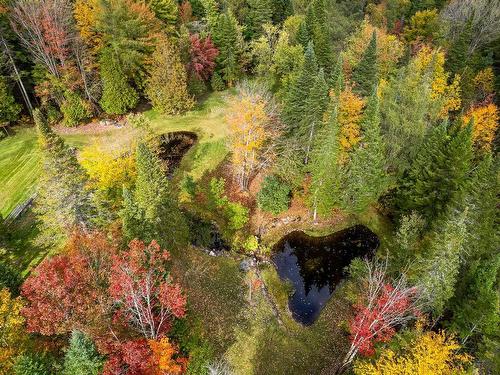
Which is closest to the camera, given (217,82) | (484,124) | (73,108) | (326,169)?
(326,169)

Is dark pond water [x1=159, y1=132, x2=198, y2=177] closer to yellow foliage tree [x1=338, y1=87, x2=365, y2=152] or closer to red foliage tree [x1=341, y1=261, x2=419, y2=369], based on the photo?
yellow foliage tree [x1=338, y1=87, x2=365, y2=152]

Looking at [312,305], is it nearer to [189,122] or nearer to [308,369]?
[308,369]

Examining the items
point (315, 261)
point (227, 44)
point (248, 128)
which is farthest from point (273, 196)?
point (227, 44)

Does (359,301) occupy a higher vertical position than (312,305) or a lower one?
higher

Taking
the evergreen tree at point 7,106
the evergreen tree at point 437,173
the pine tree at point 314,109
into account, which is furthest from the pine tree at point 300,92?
the evergreen tree at point 7,106

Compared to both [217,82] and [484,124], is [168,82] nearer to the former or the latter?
[217,82]

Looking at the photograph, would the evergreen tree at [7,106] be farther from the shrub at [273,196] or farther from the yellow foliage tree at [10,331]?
the shrub at [273,196]

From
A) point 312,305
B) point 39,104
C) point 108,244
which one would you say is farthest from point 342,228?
point 39,104
